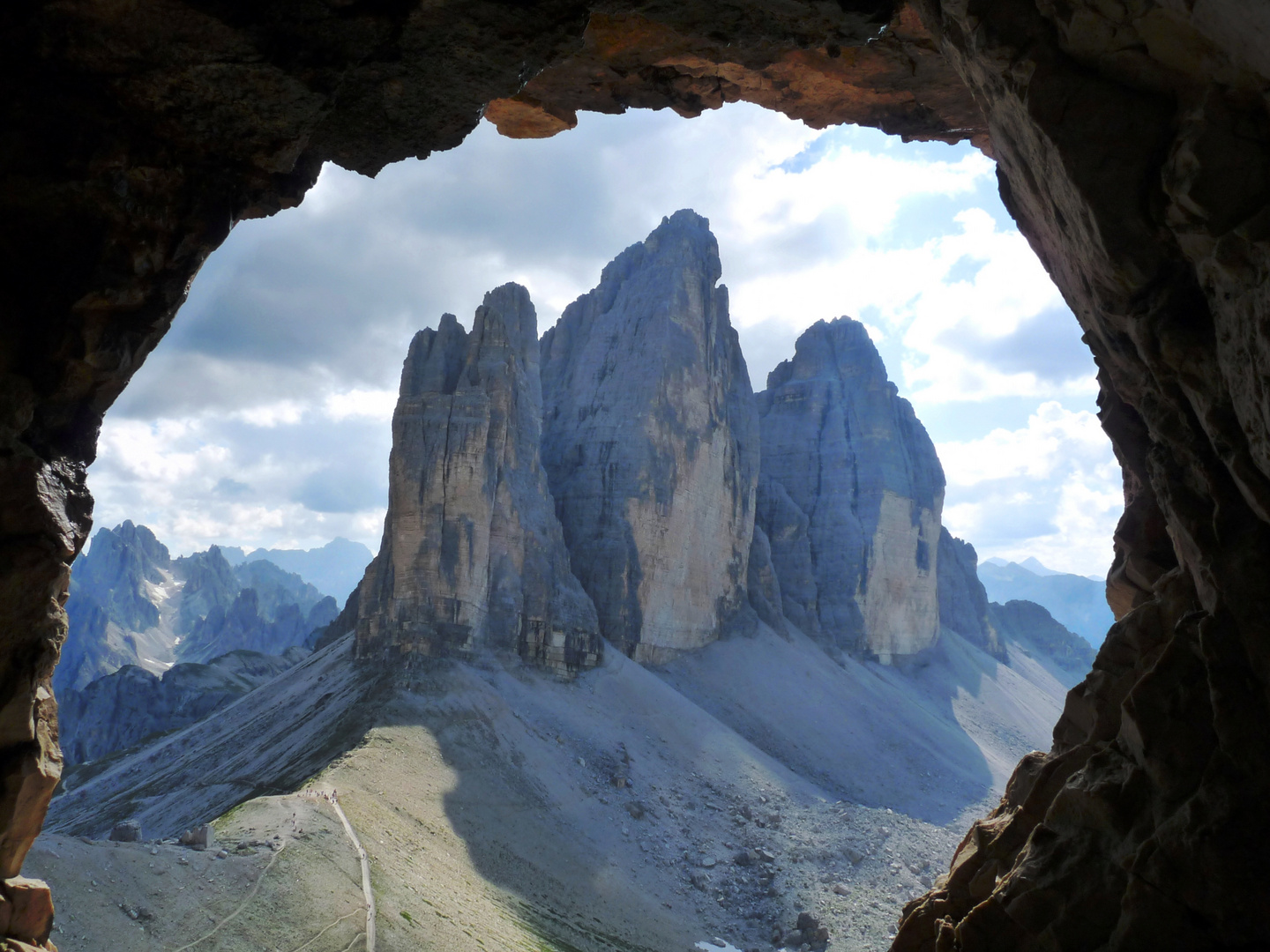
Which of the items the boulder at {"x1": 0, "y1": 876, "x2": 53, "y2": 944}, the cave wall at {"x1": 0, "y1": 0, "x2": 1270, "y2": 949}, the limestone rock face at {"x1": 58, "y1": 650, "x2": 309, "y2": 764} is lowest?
the limestone rock face at {"x1": 58, "y1": 650, "x2": 309, "y2": 764}

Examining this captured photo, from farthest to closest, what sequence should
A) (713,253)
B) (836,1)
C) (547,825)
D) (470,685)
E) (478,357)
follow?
(713,253)
(478,357)
(470,685)
(547,825)
(836,1)

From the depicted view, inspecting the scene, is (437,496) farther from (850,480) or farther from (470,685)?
(850,480)

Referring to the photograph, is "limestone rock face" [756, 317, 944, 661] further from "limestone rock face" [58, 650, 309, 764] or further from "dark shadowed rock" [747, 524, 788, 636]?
"limestone rock face" [58, 650, 309, 764]


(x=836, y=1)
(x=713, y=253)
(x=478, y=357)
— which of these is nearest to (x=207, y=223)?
(x=836, y=1)

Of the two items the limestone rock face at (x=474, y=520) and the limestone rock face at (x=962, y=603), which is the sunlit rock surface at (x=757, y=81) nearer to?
the limestone rock face at (x=474, y=520)

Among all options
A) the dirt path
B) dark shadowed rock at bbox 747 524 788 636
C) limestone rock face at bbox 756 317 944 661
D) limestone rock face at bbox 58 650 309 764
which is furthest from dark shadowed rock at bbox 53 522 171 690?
the dirt path

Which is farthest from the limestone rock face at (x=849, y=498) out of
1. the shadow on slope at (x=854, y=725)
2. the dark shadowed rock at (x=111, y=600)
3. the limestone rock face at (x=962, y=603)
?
the dark shadowed rock at (x=111, y=600)
